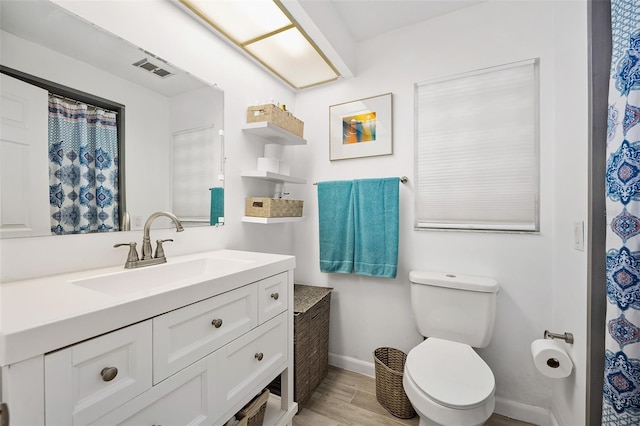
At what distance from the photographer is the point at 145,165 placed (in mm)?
1189

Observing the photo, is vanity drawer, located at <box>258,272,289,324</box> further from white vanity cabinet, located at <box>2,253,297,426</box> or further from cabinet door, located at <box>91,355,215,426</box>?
cabinet door, located at <box>91,355,215,426</box>

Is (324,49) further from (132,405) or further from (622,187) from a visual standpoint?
(132,405)

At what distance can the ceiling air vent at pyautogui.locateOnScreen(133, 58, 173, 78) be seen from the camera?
1.17 meters

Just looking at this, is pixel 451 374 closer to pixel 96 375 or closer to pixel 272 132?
pixel 96 375

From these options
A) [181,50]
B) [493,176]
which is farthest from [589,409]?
[181,50]

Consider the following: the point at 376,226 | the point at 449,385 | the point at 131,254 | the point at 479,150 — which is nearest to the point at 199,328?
the point at 131,254

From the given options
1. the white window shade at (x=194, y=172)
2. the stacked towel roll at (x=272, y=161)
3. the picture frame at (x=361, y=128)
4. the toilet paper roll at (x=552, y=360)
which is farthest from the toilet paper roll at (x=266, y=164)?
the toilet paper roll at (x=552, y=360)

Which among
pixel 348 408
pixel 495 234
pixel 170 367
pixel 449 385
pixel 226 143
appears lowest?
pixel 348 408

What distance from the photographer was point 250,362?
1.04 metres

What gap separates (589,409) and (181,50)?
2357 mm

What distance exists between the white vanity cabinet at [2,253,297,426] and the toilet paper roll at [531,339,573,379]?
1.17 m

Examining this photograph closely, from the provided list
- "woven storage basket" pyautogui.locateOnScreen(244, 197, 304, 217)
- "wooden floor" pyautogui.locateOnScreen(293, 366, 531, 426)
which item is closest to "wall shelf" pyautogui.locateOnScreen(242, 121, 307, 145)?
"woven storage basket" pyautogui.locateOnScreen(244, 197, 304, 217)

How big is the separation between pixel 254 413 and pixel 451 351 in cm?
101

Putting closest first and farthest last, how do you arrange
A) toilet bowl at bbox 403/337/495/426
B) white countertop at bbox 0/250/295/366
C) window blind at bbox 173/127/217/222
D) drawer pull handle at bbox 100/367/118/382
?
white countertop at bbox 0/250/295/366, drawer pull handle at bbox 100/367/118/382, toilet bowl at bbox 403/337/495/426, window blind at bbox 173/127/217/222
